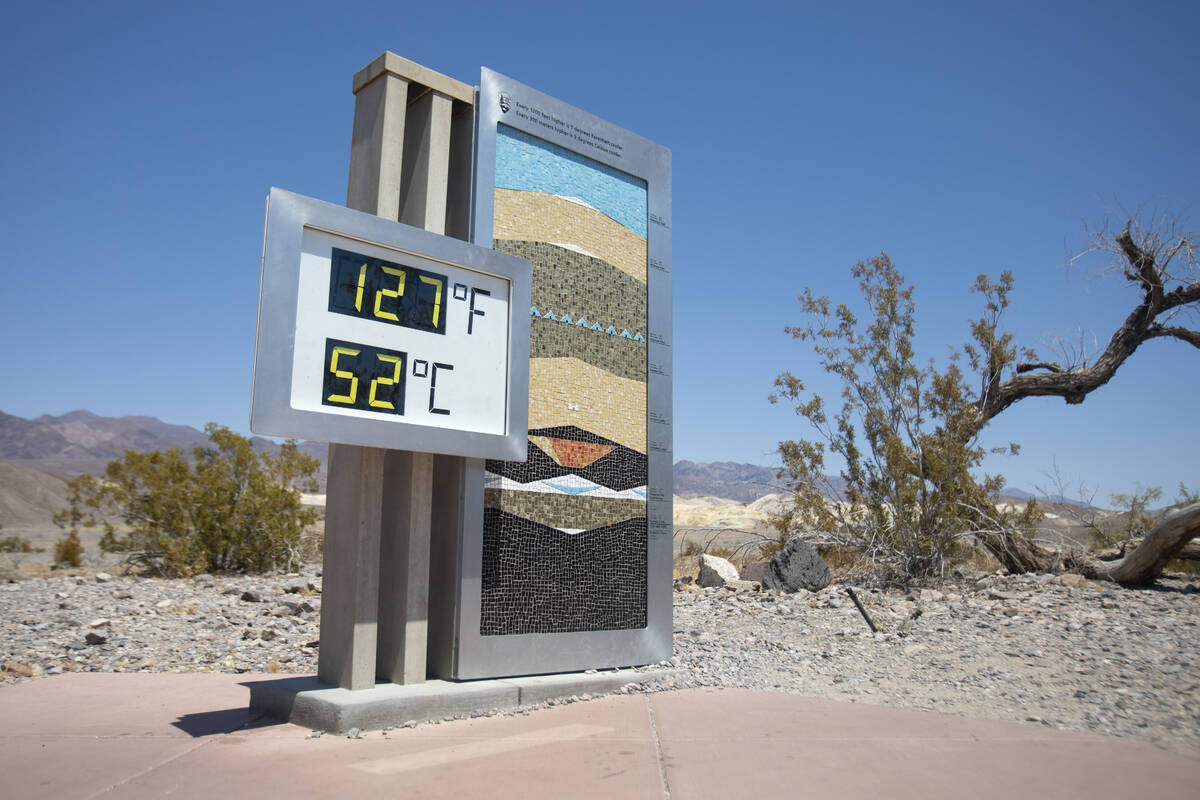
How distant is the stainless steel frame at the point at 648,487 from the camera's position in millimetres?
4656

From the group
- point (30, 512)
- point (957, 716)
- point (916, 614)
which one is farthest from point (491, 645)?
point (30, 512)

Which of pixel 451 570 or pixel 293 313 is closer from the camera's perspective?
pixel 293 313

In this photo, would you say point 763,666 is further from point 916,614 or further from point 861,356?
point 861,356

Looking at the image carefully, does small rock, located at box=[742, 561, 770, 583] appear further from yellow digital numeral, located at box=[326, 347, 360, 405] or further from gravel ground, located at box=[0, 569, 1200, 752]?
yellow digital numeral, located at box=[326, 347, 360, 405]

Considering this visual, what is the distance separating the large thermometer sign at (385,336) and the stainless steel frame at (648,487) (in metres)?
0.36

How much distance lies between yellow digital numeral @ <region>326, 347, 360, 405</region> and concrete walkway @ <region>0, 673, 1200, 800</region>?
61.1 inches

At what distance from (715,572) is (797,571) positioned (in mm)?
1498

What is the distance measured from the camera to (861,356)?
10.5 metres

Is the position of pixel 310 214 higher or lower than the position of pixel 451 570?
higher

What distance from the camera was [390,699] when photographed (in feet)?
13.3

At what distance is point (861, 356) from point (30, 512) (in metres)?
37.4

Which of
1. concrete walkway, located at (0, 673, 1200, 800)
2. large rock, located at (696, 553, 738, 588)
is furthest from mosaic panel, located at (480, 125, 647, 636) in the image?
large rock, located at (696, 553, 738, 588)

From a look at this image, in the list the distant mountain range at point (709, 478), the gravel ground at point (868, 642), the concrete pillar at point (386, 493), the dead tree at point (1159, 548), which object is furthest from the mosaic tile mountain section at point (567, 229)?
the distant mountain range at point (709, 478)

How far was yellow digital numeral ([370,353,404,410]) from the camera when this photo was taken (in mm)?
4215
